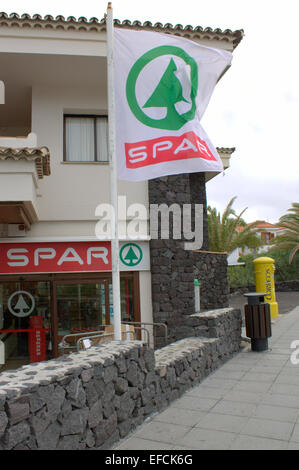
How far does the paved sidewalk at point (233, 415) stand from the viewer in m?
4.52

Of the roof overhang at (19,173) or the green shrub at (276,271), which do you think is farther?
the green shrub at (276,271)

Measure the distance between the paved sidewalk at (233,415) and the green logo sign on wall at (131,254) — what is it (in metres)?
3.42

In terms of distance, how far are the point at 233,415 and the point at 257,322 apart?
4.15 meters

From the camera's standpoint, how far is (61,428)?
371 cm

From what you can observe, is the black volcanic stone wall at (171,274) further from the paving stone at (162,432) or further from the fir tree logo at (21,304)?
the paving stone at (162,432)

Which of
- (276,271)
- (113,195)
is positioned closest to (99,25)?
(113,195)

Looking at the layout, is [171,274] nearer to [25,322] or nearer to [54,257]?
[54,257]

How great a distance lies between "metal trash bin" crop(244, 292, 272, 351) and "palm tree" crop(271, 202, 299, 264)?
65.0ft

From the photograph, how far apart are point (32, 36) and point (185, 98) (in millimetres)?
4989

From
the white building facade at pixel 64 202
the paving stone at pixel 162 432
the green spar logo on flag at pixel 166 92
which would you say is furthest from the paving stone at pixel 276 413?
the white building facade at pixel 64 202

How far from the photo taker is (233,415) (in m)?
5.40

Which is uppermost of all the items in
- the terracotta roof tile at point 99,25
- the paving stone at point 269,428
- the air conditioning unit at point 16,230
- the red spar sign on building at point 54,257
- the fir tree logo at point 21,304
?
the terracotta roof tile at point 99,25

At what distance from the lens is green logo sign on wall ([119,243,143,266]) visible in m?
10.3

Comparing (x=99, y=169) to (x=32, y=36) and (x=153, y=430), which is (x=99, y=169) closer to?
(x=32, y=36)
